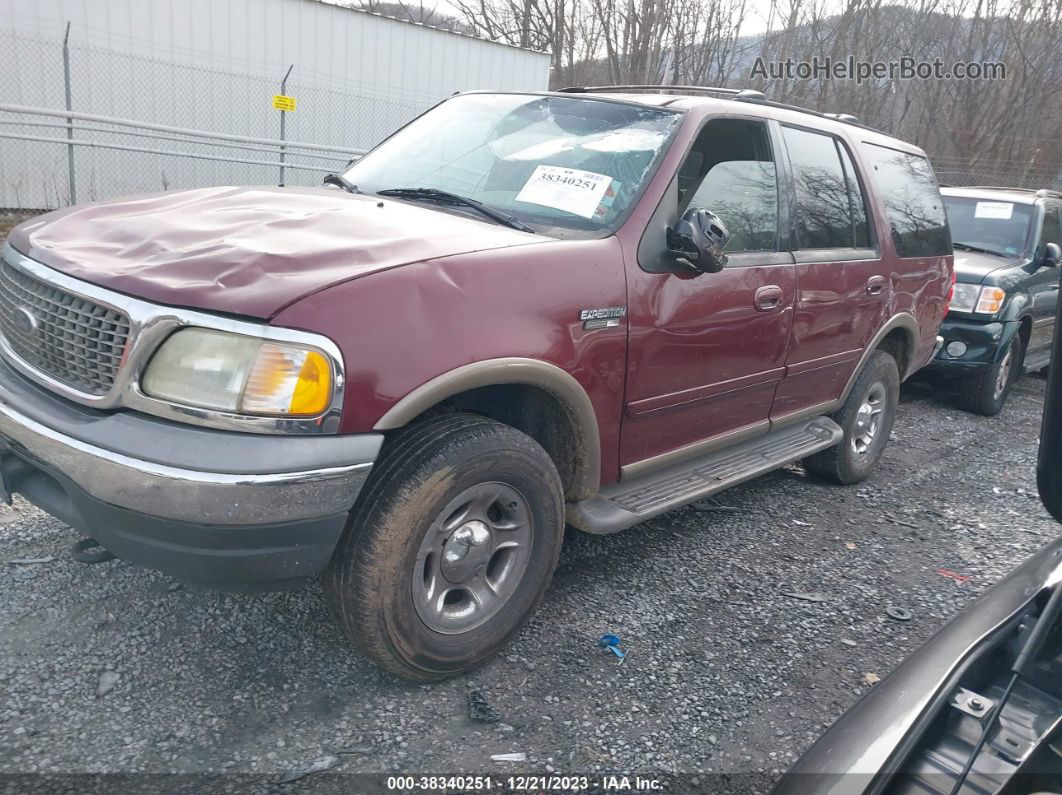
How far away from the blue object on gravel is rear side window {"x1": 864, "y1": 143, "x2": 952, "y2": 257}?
2.93 m

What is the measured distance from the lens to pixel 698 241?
3.00 meters

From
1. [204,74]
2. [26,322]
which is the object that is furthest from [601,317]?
[204,74]

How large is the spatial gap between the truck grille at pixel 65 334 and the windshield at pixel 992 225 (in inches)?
297

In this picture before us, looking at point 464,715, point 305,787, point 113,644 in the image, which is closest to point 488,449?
point 464,715

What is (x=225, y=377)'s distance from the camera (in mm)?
2123

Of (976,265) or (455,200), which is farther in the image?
(976,265)

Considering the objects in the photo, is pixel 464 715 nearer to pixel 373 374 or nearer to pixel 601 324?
pixel 373 374

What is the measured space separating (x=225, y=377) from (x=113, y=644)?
1.14m

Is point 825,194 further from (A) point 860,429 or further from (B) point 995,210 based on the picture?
(B) point 995,210

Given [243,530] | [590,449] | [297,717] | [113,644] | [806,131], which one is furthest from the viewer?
[806,131]

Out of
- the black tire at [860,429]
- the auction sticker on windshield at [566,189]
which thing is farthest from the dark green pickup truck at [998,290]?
the auction sticker on windshield at [566,189]

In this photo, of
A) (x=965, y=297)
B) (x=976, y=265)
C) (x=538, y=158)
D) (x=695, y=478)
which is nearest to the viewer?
(x=538, y=158)
